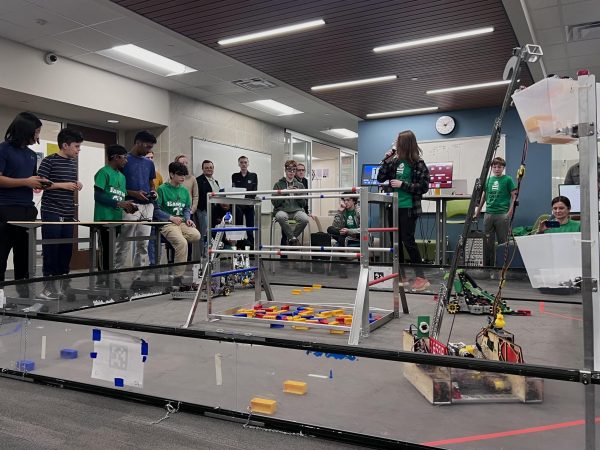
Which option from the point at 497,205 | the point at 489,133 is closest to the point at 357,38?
the point at 497,205

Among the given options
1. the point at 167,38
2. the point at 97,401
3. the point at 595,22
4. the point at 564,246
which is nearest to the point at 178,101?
the point at 167,38

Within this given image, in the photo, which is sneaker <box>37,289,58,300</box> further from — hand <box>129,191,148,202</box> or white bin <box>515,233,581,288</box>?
white bin <box>515,233,581,288</box>

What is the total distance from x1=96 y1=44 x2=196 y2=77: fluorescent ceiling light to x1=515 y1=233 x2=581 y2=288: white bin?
510cm

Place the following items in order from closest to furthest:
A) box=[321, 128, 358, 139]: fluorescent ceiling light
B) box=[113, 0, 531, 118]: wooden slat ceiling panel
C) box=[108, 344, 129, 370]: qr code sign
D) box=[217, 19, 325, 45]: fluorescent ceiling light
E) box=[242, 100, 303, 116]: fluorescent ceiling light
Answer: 1. box=[108, 344, 129, 370]: qr code sign
2. box=[113, 0, 531, 118]: wooden slat ceiling panel
3. box=[217, 19, 325, 45]: fluorescent ceiling light
4. box=[242, 100, 303, 116]: fluorescent ceiling light
5. box=[321, 128, 358, 139]: fluorescent ceiling light

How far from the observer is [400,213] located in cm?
395

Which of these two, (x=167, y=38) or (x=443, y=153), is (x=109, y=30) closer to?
(x=167, y=38)

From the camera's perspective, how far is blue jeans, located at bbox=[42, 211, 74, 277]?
3475mm

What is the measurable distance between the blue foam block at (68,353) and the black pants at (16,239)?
55.0 inches

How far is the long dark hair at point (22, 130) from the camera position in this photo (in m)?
3.26

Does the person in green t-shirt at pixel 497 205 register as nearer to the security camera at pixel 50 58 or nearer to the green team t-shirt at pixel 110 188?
the green team t-shirt at pixel 110 188

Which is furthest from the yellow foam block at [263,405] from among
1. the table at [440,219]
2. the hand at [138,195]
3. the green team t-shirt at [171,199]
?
the table at [440,219]

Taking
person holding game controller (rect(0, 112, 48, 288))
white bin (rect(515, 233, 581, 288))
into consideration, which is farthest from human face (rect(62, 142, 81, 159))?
white bin (rect(515, 233, 581, 288))

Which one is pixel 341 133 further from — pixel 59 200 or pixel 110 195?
pixel 59 200

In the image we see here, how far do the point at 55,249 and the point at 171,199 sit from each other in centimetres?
125
